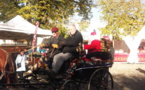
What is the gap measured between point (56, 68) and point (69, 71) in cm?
35

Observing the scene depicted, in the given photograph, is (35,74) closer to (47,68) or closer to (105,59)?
(47,68)

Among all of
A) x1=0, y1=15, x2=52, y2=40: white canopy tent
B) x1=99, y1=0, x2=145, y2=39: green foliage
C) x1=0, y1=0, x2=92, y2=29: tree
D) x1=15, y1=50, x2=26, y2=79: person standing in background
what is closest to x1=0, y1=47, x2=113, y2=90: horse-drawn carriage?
x1=15, y1=50, x2=26, y2=79: person standing in background

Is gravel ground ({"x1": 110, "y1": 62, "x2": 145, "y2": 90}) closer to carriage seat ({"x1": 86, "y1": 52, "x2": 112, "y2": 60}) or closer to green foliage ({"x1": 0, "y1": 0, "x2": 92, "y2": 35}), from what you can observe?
carriage seat ({"x1": 86, "y1": 52, "x2": 112, "y2": 60})

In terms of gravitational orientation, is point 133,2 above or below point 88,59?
above

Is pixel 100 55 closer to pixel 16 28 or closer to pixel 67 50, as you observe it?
pixel 67 50

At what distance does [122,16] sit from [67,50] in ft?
70.9

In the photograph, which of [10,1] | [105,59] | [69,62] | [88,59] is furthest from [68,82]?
[10,1]

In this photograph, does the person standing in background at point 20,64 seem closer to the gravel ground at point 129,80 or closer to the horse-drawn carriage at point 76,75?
the horse-drawn carriage at point 76,75

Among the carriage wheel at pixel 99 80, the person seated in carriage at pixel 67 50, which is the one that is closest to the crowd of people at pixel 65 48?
the person seated in carriage at pixel 67 50

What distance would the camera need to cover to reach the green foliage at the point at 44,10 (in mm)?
16500

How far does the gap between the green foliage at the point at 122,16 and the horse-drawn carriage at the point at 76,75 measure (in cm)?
2010

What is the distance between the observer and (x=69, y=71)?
520 centimetres

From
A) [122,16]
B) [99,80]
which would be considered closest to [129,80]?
[99,80]

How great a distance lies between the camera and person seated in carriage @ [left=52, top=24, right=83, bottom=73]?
527 cm
